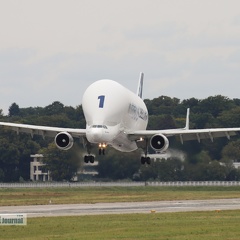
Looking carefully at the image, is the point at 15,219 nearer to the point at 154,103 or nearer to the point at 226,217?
the point at 226,217

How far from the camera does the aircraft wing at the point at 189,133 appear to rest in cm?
8500

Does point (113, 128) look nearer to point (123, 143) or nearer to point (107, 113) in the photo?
point (107, 113)

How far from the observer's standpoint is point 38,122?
14575cm

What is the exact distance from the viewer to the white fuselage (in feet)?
258

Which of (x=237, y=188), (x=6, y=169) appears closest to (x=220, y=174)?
(x=237, y=188)

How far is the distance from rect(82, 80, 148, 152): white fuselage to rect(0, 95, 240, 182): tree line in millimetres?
10396

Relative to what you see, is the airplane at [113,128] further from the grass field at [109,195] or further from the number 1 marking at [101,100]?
the grass field at [109,195]

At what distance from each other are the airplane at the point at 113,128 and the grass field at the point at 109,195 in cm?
382

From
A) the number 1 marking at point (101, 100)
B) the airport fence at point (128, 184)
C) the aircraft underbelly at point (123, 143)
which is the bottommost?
the airport fence at point (128, 184)

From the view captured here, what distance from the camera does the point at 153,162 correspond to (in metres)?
111

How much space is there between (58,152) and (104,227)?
2536 inches
